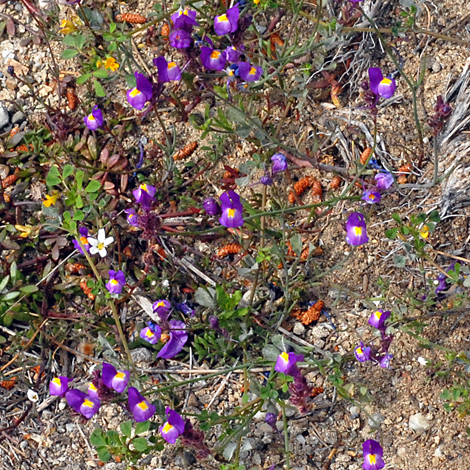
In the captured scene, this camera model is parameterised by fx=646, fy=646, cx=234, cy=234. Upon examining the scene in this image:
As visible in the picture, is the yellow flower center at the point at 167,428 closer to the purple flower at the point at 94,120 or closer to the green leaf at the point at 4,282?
the green leaf at the point at 4,282

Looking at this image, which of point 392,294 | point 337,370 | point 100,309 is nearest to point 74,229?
point 100,309

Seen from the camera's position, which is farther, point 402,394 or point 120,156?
point 120,156

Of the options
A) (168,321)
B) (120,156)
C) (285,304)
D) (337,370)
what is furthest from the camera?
(120,156)

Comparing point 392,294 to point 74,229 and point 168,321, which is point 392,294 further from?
point 74,229

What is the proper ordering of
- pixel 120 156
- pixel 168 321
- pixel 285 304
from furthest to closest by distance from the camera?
pixel 120 156
pixel 168 321
pixel 285 304

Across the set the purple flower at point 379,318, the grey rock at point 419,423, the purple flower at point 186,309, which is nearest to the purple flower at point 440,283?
the purple flower at point 379,318

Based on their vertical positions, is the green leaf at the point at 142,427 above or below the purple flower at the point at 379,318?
below
